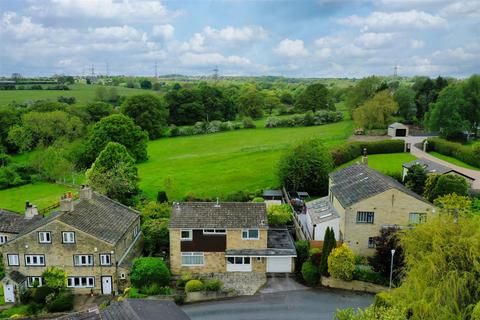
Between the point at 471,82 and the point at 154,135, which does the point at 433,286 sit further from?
the point at 154,135

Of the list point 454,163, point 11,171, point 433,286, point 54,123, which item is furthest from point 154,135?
point 433,286

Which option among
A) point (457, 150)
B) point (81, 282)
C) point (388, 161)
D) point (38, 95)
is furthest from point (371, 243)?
point (38, 95)

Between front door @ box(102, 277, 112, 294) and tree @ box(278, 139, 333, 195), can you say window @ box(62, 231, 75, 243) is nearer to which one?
front door @ box(102, 277, 112, 294)

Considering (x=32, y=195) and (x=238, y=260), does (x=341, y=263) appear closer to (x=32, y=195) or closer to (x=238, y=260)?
(x=238, y=260)

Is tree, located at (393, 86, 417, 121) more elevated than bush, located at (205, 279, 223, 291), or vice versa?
tree, located at (393, 86, 417, 121)

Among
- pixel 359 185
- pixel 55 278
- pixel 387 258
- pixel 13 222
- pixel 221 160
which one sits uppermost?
pixel 359 185

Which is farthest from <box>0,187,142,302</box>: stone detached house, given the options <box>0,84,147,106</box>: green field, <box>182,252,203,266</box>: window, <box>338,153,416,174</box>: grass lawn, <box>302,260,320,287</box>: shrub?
<box>0,84,147,106</box>: green field

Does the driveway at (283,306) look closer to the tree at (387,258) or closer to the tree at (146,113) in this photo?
the tree at (387,258)
